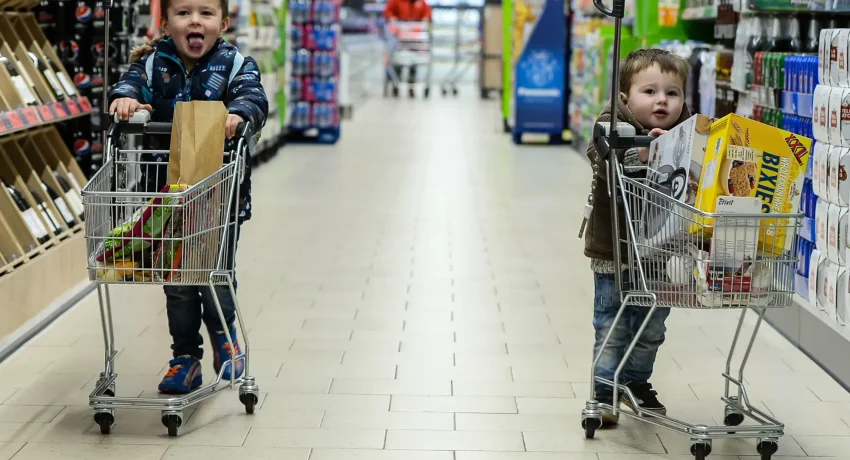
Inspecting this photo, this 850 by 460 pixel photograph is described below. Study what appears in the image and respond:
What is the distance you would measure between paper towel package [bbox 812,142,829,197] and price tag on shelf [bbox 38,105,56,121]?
125 inches

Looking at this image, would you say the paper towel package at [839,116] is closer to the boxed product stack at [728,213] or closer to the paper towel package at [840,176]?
the paper towel package at [840,176]

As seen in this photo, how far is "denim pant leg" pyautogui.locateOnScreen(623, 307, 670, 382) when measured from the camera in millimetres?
3523

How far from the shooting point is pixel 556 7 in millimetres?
13102

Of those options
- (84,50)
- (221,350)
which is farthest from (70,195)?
(221,350)

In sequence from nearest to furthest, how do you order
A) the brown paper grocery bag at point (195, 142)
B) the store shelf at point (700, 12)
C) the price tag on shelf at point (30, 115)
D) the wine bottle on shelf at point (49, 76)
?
the brown paper grocery bag at point (195, 142) < the price tag on shelf at point (30, 115) < the wine bottle on shelf at point (49, 76) < the store shelf at point (700, 12)

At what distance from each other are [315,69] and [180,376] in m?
9.68

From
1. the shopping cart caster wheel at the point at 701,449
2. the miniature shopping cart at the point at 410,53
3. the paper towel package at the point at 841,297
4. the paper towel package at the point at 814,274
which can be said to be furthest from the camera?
the miniature shopping cart at the point at 410,53

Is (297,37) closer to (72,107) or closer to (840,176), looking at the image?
(72,107)

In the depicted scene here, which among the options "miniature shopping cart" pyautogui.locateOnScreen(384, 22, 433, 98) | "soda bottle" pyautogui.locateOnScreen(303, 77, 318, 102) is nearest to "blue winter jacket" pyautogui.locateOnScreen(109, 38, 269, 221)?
"soda bottle" pyautogui.locateOnScreen(303, 77, 318, 102)

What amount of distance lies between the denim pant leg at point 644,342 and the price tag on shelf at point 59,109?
289 centimetres

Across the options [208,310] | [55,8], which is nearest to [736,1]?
[208,310]

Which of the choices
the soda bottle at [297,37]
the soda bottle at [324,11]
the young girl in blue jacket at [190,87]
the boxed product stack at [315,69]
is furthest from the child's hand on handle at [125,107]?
the soda bottle at [324,11]

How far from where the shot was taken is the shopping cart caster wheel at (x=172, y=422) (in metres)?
3.41

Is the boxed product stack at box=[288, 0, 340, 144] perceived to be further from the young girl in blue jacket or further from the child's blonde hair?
the child's blonde hair
